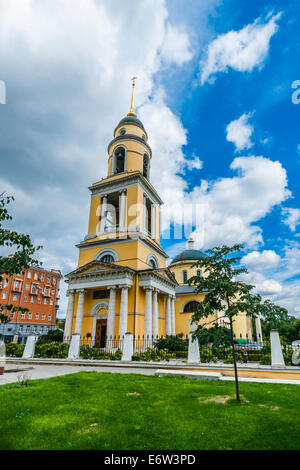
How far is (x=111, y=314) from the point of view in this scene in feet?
70.9

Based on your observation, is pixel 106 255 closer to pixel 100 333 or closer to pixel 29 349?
pixel 100 333

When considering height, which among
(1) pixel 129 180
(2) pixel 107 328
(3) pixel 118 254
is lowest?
(2) pixel 107 328

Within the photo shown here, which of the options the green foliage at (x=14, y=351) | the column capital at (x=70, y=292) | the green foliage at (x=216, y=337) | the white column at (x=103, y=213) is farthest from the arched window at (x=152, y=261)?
the green foliage at (x=216, y=337)

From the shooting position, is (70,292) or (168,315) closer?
(70,292)

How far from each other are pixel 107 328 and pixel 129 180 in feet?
47.8

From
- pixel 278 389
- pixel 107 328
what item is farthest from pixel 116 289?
pixel 278 389

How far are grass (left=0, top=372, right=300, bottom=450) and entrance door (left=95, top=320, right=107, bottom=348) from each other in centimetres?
1546

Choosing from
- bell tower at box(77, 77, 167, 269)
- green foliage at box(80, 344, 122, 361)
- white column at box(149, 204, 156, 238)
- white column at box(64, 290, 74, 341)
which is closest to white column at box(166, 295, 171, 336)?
bell tower at box(77, 77, 167, 269)

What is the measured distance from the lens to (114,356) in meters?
16.1

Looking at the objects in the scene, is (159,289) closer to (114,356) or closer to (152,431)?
(114,356)

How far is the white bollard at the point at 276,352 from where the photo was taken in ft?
35.6

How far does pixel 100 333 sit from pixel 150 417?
1900 cm

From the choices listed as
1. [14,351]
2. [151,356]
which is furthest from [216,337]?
[14,351]

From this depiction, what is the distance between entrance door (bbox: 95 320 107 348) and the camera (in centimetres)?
2241
